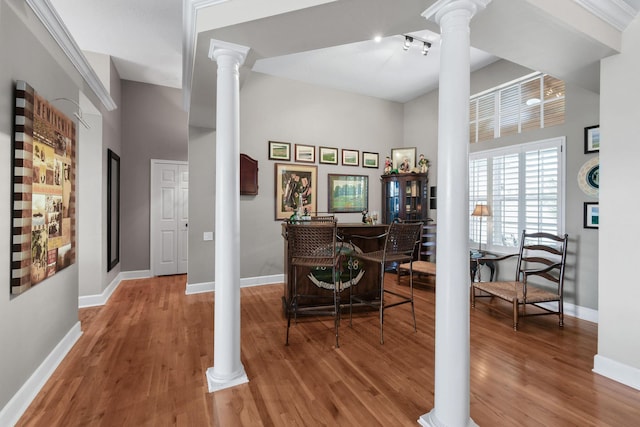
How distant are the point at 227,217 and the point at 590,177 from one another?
392 cm

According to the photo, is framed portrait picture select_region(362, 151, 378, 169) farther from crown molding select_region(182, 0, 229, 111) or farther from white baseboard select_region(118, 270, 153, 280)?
white baseboard select_region(118, 270, 153, 280)

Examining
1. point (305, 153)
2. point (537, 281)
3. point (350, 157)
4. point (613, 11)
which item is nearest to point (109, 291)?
point (305, 153)

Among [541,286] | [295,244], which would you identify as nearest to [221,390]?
[295,244]

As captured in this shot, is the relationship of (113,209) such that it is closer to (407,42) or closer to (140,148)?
(140,148)

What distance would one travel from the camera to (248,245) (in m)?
4.77

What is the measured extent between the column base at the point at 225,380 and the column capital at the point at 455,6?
8.74 ft

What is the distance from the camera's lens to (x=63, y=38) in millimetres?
2453

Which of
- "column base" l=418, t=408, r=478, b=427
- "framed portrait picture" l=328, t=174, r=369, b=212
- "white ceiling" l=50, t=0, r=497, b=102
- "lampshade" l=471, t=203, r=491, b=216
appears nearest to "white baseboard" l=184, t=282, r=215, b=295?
"framed portrait picture" l=328, t=174, r=369, b=212

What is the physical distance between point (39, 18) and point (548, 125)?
5.21 m

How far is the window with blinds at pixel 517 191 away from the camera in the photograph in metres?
3.70

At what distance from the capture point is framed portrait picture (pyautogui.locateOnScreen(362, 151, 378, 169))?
18.9 feet

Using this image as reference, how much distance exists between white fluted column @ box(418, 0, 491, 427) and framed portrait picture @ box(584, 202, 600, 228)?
9.08 feet

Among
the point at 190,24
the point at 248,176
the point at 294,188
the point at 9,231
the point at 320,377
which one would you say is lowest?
the point at 320,377

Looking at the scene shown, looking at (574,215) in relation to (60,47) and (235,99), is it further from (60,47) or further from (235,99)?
(60,47)
